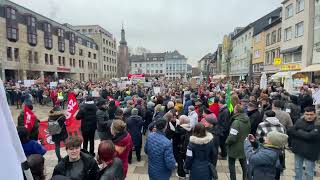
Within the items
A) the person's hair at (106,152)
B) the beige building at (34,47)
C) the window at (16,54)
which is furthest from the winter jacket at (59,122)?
the window at (16,54)

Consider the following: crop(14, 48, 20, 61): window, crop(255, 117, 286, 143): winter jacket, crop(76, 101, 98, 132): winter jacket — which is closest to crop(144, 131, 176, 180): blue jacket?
crop(255, 117, 286, 143): winter jacket

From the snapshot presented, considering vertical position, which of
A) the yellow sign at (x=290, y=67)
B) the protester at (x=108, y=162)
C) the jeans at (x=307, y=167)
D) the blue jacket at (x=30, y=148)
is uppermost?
the yellow sign at (x=290, y=67)

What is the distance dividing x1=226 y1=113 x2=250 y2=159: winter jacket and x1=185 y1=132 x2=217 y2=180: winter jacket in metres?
1.19

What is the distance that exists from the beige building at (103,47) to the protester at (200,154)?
83104 mm

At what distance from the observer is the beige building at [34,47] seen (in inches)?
1619

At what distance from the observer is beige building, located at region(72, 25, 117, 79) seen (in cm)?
8800

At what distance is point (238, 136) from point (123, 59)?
334 feet

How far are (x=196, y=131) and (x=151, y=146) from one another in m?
0.88

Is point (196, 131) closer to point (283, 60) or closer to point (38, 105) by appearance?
point (38, 105)

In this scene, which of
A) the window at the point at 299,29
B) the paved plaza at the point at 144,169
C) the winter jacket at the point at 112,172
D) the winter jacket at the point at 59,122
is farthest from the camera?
the window at the point at 299,29

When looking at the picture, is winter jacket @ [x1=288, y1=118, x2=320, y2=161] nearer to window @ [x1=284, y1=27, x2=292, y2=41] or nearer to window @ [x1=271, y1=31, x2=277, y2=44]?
window @ [x1=284, y1=27, x2=292, y2=41]

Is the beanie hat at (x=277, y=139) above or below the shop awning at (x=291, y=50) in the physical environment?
below

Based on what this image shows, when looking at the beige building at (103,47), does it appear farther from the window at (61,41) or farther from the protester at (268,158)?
the protester at (268,158)

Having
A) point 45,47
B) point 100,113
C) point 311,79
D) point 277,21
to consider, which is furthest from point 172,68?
point 100,113
